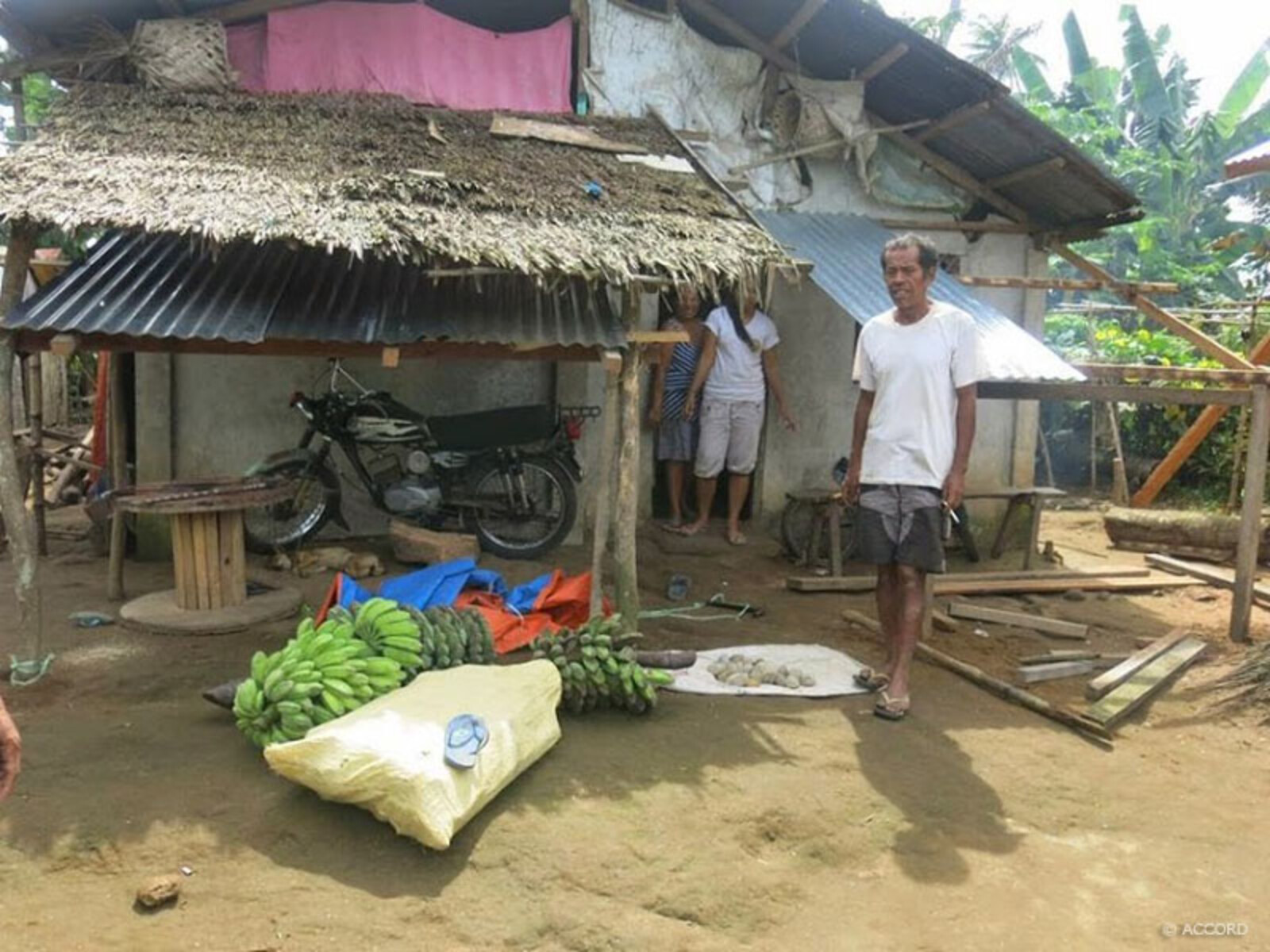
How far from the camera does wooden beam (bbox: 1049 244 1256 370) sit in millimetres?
6945

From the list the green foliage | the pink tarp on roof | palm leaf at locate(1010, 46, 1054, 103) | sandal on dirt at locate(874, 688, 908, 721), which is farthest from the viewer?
palm leaf at locate(1010, 46, 1054, 103)

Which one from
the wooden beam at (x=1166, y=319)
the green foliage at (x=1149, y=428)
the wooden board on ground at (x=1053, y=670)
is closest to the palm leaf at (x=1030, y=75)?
the green foliage at (x=1149, y=428)

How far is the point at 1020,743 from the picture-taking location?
443 centimetres

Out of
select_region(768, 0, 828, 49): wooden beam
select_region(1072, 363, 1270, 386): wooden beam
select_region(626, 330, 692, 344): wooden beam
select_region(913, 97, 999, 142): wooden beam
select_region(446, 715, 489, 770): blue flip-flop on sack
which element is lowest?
select_region(446, 715, 489, 770): blue flip-flop on sack

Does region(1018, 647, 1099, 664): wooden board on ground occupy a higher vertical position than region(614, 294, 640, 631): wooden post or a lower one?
lower

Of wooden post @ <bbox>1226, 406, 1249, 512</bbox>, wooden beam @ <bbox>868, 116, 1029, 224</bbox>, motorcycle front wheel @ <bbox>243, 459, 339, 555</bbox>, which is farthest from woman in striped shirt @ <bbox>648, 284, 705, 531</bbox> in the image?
wooden post @ <bbox>1226, 406, 1249, 512</bbox>

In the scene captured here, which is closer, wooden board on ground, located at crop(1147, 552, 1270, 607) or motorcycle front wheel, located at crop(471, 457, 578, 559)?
wooden board on ground, located at crop(1147, 552, 1270, 607)

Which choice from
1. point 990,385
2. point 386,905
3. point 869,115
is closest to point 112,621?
point 386,905

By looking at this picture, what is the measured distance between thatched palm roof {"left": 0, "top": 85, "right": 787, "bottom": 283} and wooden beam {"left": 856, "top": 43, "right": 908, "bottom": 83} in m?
2.11

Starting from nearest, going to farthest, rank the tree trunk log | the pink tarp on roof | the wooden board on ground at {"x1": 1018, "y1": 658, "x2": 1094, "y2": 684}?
the wooden board on ground at {"x1": 1018, "y1": 658, "x2": 1094, "y2": 684} → the pink tarp on roof → the tree trunk log

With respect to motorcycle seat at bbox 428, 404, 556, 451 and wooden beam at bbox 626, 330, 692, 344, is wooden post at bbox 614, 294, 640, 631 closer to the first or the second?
wooden beam at bbox 626, 330, 692, 344

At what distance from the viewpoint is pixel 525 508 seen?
750cm

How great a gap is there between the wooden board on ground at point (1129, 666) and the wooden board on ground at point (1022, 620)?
0.40 meters

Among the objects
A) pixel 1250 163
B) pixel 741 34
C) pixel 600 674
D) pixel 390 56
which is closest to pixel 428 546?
pixel 600 674
